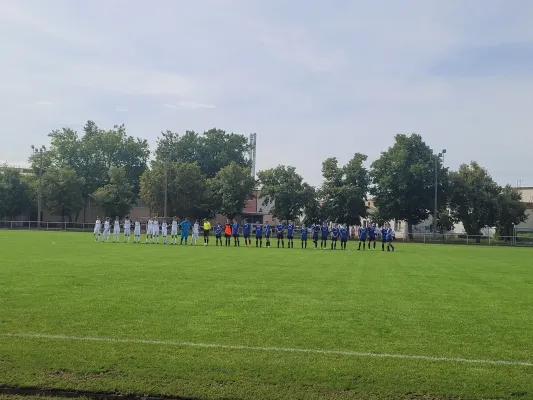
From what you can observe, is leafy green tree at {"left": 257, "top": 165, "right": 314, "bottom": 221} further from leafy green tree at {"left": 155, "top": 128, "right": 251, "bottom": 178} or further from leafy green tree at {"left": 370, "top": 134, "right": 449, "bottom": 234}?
leafy green tree at {"left": 155, "top": 128, "right": 251, "bottom": 178}

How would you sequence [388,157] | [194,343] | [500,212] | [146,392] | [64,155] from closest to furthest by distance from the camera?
[146,392] < [194,343] < [500,212] < [388,157] < [64,155]

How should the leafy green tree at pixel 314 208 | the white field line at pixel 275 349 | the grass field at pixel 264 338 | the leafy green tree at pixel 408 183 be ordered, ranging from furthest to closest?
the leafy green tree at pixel 314 208, the leafy green tree at pixel 408 183, the white field line at pixel 275 349, the grass field at pixel 264 338

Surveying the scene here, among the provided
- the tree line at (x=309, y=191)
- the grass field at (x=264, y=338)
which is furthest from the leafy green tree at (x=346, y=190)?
the grass field at (x=264, y=338)

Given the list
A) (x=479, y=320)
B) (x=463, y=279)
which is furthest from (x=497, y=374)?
(x=463, y=279)

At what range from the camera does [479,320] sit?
9508 mm

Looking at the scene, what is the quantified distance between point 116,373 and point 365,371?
→ 2822 millimetres

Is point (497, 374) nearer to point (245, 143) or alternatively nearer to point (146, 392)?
point (146, 392)

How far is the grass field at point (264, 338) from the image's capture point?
6023mm

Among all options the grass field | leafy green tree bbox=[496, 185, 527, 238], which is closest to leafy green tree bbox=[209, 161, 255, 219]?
leafy green tree bbox=[496, 185, 527, 238]

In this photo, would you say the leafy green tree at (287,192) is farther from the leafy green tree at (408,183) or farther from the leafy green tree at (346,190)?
the leafy green tree at (408,183)

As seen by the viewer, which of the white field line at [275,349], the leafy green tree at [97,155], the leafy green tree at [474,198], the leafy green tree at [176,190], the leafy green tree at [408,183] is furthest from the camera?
the leafy green tree at [97,155]

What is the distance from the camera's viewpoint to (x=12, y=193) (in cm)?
7312

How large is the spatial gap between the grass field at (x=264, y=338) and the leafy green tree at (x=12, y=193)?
6468 cm

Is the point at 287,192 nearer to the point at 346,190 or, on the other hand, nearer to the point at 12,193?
the point at 346,190
